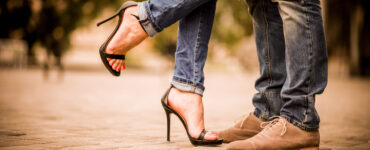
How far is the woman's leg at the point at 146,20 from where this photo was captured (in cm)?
197

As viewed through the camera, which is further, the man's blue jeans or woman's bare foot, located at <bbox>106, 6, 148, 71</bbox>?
woman's bare foot, located at <bbox>106, 6, 148, 71</bbox>

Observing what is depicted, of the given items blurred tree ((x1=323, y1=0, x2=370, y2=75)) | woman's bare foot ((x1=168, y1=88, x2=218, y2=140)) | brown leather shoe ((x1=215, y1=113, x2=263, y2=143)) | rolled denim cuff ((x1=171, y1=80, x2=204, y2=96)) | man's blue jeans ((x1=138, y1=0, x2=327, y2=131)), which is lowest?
brown leather shoe ((x1=215, y1=113, x2=263, y2=143))

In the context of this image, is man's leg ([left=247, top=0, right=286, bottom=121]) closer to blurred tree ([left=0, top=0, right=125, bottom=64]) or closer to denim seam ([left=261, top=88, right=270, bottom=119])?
denim seam ([left=261, top=88, right=270, bottom=119])

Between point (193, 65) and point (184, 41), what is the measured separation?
15 centimetres

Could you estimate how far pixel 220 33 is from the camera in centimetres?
1755

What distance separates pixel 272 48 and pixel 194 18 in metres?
0.50

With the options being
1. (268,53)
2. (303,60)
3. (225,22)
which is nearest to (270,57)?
(268,53)

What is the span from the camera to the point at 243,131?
2.24m

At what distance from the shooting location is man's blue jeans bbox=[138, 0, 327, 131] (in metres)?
1.85

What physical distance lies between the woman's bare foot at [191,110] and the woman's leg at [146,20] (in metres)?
0.38

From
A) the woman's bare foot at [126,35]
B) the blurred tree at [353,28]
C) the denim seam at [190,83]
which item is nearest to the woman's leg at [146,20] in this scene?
the woman's bare foot at [126,35]

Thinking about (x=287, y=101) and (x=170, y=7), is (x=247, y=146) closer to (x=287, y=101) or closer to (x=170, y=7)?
(x=287, y=101)

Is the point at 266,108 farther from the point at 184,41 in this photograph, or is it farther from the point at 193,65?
the point at 184,41

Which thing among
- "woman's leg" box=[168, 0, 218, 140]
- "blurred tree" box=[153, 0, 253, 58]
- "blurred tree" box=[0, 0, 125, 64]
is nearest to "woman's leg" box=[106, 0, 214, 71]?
"woman's leg" box=[168, 0, 218, 140]
